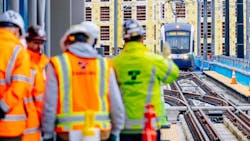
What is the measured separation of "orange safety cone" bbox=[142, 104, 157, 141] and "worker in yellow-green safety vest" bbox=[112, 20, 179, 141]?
0.28 feet

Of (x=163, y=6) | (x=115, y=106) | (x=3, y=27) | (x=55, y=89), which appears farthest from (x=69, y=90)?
(x=163, y=6)

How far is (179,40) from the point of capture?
33969 millimetres

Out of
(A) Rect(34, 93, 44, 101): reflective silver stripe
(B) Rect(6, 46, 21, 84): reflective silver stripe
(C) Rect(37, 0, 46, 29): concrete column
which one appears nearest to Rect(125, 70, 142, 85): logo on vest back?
(A) Rect(34, 93, 44, 101): reflective silver stripe

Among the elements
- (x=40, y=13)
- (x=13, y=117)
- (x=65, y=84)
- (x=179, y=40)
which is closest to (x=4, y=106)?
(x=13, y=117)

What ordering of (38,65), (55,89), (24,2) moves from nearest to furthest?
(55,89) < (38,65) < (24,2)

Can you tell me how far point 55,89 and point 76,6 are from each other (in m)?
10.3

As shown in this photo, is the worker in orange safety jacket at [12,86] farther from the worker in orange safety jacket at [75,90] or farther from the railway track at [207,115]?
the railway track at [207,115]

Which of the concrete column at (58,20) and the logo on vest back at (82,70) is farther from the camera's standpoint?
the concrete column at (58,20)

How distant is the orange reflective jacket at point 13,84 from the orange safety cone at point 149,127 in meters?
1.07

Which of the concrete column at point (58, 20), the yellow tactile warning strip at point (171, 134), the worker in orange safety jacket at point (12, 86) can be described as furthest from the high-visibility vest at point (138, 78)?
the concrete column at point (58, 20)

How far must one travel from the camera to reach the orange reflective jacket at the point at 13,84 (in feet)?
15.0

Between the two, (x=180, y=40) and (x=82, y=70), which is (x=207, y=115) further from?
(x=180, y=40)

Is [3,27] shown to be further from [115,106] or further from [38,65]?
[115,106]

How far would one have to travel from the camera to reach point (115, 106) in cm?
471
